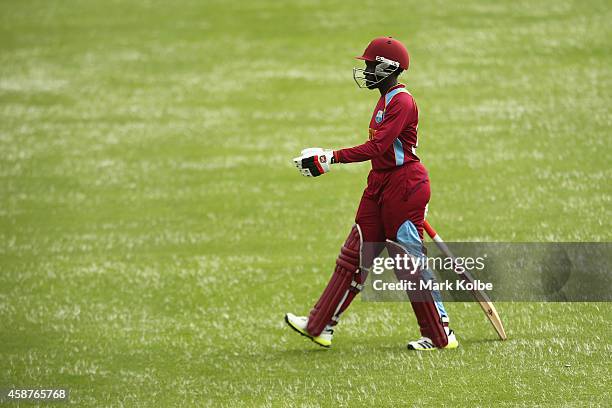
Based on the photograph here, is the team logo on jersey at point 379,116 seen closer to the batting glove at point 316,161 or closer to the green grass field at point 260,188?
Result: the batting glove at point 316,161

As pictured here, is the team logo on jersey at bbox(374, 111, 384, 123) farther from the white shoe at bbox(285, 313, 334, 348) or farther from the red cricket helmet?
the white shoe at bbox(285, 313, 334, 348)

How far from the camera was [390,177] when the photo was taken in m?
8.98

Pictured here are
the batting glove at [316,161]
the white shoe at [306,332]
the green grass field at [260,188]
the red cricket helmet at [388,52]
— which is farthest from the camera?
the white shoe at [306,332]

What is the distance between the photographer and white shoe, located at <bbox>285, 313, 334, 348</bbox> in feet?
31.2

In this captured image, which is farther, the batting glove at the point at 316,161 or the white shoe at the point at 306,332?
the white shoe at the point at 306,332

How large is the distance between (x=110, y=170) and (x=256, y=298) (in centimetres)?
675

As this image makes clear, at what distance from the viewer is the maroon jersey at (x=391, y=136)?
8680mm

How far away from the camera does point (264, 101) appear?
2080 centimetres

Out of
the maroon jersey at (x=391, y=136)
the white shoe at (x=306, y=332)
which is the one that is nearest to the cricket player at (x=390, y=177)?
the maroon jersey at (x=391, y=136)

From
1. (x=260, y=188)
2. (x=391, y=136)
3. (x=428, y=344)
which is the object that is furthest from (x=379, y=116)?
(x=260, y=188)

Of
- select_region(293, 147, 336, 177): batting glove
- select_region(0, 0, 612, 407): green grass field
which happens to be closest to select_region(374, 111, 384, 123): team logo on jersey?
select_region(293, 147, 336, 177): batting glove

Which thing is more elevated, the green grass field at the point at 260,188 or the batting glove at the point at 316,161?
the batting glove at the point at 316,161

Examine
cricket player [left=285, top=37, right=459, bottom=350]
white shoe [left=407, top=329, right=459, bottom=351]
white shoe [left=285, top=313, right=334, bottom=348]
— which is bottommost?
white shoe [left=285, top=313, right=334, bottom=348]

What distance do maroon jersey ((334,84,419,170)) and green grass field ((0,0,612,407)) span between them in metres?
1.82
